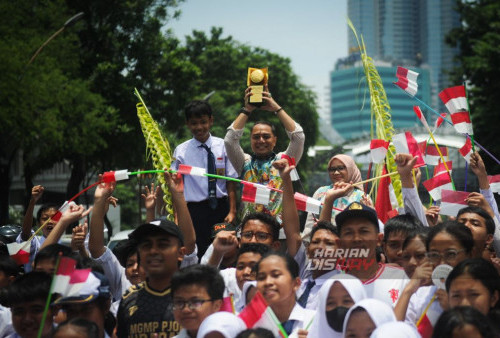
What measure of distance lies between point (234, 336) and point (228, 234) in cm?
121

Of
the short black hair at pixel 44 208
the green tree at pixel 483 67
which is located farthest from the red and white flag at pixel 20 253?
the green tree at pixel 483 67

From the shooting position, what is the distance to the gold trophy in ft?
20.2

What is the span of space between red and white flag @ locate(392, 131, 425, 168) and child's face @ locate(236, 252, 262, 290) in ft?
4.46

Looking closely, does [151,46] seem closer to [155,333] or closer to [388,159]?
[388,159]

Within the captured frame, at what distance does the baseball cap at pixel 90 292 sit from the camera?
13.8 ft

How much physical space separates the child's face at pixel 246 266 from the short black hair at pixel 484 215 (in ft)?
5.04

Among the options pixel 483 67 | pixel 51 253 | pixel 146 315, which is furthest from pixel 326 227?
pixel 483 67

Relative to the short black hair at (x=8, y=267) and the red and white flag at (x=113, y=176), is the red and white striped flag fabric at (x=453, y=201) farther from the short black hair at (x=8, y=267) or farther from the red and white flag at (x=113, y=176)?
the short black hair at (x=8, y=267)

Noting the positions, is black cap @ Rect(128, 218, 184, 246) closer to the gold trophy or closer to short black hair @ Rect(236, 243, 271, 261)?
short black hair @ Rect(236, 243, 271, 261)

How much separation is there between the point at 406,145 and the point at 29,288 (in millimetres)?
2810

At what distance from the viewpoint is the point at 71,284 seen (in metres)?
4.17

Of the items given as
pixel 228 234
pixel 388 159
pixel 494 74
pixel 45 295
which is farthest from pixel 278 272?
pixel 494 74

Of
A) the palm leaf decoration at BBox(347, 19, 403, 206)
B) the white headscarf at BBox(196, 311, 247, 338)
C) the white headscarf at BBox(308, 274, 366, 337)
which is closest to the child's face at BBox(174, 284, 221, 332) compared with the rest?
the white headscarf at BBox(196, 311, 247, 338)

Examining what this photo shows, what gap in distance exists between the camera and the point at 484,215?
18.0 ft
